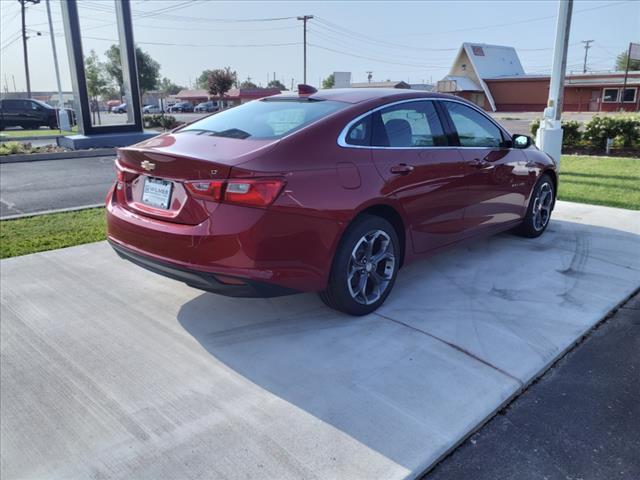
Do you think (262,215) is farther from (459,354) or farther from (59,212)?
(59,212)

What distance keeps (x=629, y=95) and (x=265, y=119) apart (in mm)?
50509

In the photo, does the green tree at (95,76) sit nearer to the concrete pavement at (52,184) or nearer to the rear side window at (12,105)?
the rear side window at (12,105)

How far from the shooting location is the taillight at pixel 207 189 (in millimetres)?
3066

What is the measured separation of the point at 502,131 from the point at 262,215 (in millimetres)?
3158

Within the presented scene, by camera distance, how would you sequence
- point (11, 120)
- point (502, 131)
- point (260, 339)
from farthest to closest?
point (11, 120) < point (502, 131) < point (260, 339)

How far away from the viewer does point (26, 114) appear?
26.0 metres

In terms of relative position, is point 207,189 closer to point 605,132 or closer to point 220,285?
point 220,285

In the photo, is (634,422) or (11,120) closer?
(634,422)

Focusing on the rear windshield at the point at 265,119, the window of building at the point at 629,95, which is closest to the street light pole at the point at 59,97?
the rear windshield at the point at 265,119

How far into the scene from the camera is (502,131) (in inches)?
203

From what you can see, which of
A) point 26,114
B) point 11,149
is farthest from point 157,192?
point 26,114

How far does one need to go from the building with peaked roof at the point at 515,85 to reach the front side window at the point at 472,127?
4622cm

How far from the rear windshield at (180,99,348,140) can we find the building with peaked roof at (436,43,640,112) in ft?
158

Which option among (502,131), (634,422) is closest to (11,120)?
(502,131)
